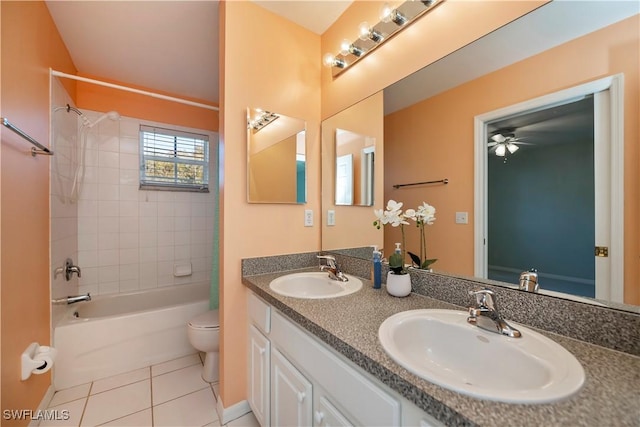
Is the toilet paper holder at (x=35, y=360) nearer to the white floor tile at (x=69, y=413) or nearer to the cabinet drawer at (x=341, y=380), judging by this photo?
the white floor tile at (x=69, y=413)

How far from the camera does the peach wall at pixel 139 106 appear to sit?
7.73 feet

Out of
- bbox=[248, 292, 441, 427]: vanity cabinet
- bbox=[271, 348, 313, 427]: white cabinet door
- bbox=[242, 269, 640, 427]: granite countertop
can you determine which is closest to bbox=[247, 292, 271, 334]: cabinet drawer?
bbox=[248, 292, 441, 427]: vanity cabinet

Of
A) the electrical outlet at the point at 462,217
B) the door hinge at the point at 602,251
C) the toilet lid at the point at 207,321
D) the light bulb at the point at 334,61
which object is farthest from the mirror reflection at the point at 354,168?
the toilet lid at the point at 207,321

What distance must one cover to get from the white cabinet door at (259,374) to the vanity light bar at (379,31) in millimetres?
1674

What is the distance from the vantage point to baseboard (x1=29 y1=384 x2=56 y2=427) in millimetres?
1394

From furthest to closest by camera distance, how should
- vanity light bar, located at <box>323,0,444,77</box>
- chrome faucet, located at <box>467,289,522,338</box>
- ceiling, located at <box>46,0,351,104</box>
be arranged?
1. ceiling, located at <box>46,0,351,104</box>
2. vanity light bar, located at <box>323,0,444,77</box>
3. chrome faucet, located at <box>467,289,522,338</box>

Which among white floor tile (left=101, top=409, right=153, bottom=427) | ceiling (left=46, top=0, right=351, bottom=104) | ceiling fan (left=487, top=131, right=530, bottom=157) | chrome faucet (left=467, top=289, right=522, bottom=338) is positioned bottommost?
white floor tile (left=101, top=409, right=153, bottom=427)

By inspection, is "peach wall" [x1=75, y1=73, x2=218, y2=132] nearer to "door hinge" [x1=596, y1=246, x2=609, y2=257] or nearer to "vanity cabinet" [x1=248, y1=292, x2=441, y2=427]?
"vanity cabinet" [x1=248, y1=292, x2=441, y2=427]

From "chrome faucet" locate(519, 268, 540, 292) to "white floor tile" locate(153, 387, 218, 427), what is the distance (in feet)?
5.71

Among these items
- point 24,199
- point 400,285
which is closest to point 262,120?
point 400,285

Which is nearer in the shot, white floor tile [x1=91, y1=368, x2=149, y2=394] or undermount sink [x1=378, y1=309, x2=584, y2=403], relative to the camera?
undermount sink [x1=378, y1=309, x2=584, y2=403]

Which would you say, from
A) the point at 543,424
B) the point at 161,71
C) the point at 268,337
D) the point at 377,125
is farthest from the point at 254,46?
the point at 543,424

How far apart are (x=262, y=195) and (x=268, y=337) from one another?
0.80 m

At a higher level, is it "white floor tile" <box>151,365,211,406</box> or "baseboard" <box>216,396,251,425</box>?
"baseboard" <box>216,396,251,425</box>
